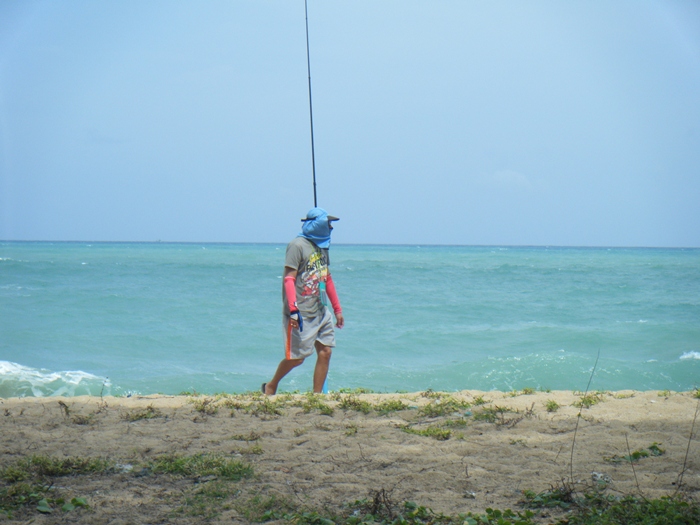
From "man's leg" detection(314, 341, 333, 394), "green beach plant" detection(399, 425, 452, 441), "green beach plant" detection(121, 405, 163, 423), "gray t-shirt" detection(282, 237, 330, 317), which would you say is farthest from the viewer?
"man's leg" detection(314, 341, 333, 394)

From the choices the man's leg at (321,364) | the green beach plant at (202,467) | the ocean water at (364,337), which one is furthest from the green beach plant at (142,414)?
the ocean water at (364,337)

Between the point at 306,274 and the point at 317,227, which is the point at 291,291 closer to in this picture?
the point at 306,274

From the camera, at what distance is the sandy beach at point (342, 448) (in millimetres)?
2971

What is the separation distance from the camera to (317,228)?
552cm

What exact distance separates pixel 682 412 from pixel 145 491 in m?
3.90

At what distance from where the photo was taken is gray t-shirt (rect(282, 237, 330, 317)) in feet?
17.7

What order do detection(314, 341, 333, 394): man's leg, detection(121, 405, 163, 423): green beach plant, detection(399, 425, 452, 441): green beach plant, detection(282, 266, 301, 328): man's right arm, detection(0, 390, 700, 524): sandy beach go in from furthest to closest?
1. detection(314, 341, 333, 394): man's leg
2. detection(282, 266, 301, 328): man's right arm
3. detection(121, 405, 163, 423): green beach plant
4. detection(399, 425, 452, 441): green beach plant
5. detection(0, 390, 700, 524): sandy beach

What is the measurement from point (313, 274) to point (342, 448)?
6.74 feet

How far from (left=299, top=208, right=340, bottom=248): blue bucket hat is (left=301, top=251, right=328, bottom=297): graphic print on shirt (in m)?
0.12

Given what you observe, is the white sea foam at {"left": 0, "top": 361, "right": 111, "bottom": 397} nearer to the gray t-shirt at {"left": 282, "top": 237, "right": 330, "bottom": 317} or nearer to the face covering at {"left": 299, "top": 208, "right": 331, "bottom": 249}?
the gray t-shirt at {"left": 282, "top": 237, "right": 330, "bottom": 317}

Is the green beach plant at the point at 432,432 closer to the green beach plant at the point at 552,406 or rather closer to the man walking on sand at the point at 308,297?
the green beach plant at the point at 552,406

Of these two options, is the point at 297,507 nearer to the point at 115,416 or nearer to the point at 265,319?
the point at 115,416

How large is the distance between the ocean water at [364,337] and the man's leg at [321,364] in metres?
2.35

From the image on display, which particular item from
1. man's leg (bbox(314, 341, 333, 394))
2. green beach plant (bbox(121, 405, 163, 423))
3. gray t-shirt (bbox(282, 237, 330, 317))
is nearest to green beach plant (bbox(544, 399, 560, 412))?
man's leg (bbox(314, 341, 333, 394))
